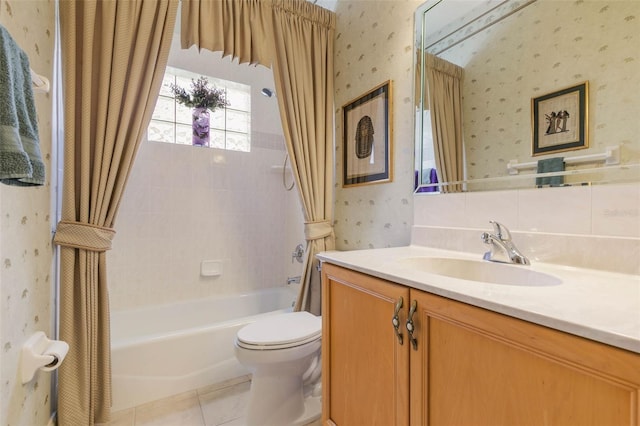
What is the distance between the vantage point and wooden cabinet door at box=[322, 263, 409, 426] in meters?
0.81

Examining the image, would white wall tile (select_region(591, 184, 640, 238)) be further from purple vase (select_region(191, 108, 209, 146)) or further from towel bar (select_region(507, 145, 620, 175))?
purple vase (select_region(191, 108, 209, 146))

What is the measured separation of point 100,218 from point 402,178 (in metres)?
1.55

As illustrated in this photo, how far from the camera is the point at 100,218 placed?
138cm

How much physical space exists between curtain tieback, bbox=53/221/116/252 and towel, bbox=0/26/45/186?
29.6 inches

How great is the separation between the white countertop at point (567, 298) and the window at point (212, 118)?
2.01 metres

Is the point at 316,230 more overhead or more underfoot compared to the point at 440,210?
more underfoot

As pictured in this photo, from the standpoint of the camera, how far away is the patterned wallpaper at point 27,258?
87 centimetres

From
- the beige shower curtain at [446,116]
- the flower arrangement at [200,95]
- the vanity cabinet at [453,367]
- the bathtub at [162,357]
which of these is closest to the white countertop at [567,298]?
the vanity cabinet at [453,367]

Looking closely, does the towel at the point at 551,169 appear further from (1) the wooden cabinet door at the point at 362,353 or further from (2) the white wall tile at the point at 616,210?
(1) the wooden cabinet door at the point at 362,353

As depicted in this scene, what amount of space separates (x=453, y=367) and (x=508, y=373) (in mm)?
125

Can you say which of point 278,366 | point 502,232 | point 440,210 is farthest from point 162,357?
point 502,232

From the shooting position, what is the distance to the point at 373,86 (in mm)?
1737

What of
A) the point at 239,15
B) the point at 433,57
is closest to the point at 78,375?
the point at 239,15

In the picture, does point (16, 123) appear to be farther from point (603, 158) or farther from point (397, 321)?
point (603, 158)
